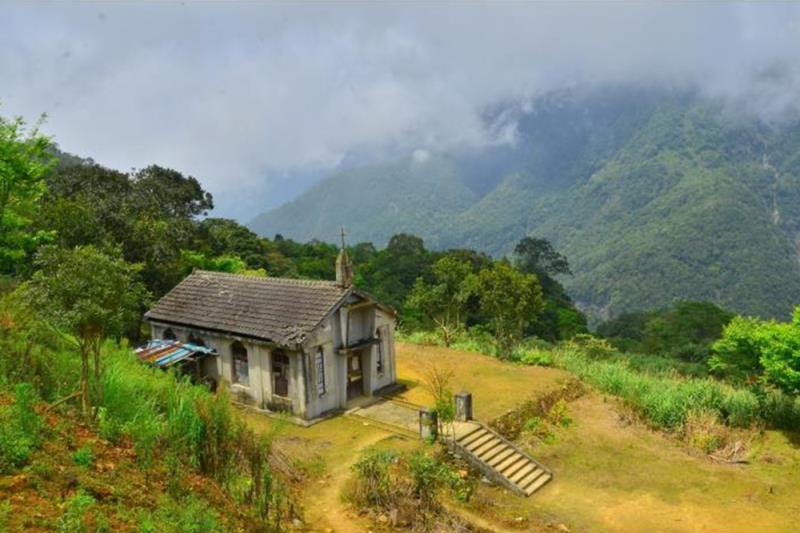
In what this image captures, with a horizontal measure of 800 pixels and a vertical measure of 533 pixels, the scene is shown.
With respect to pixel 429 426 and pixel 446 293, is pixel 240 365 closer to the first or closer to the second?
pixel 429 426

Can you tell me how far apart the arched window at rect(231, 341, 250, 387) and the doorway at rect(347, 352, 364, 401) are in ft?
12.1

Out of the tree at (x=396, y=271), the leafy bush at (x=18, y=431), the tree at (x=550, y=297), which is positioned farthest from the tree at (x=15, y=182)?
the tree at (x=396, y=271)

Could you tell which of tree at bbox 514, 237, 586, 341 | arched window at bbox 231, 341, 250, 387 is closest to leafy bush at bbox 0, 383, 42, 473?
arched window at bbox 231, 341, 250, 387

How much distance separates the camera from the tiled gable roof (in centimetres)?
2223

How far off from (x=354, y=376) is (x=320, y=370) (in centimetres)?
240

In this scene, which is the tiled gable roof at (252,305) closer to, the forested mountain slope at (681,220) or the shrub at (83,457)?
the shrub at (83,457)

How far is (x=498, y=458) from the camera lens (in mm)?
19297

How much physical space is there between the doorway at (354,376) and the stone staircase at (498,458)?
520cm

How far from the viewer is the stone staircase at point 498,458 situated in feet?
60.7

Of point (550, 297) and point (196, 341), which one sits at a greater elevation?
point (196, 341)

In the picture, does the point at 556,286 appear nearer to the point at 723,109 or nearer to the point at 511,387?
the point at 511,387

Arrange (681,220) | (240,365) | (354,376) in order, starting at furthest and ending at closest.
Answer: (681,220) → (354,376) → (240,365)

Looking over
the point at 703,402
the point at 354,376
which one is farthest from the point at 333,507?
the point at 703,402

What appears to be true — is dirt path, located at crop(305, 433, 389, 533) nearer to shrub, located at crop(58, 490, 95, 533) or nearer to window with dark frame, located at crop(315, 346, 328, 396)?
window with dark frame, located at crop(315, 346, 328, 396)
